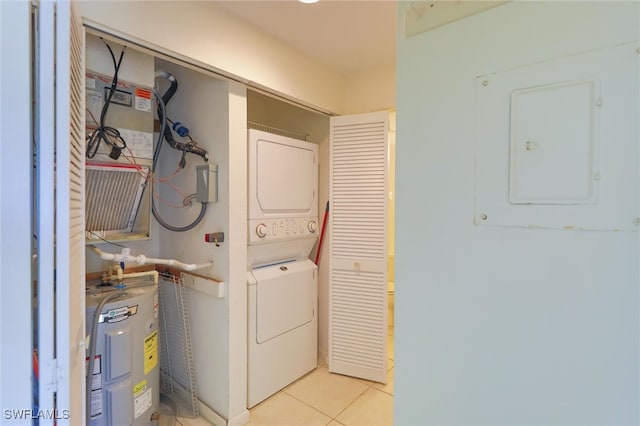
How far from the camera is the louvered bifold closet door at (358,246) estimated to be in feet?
7.98

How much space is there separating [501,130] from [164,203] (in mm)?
2330

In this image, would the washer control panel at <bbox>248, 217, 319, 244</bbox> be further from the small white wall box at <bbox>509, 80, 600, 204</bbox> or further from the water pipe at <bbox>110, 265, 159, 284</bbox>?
the small white wall box at <bbox>509, 80, 600, 204</bbox>

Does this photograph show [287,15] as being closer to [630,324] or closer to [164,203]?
[164,203]

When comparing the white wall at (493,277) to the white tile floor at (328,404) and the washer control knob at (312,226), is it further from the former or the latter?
the washer control knob at (312,226)

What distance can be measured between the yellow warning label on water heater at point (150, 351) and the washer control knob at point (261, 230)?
89cm

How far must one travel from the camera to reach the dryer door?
2207mm

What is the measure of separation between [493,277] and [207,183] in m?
1.68

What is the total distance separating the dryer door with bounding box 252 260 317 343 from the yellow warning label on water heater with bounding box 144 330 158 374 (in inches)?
25.0

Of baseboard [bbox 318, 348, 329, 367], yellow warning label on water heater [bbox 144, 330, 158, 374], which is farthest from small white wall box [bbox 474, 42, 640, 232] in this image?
baseboard [bbox 318, 348, 329, 367]

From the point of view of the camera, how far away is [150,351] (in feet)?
6.15

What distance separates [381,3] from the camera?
5.76ft
